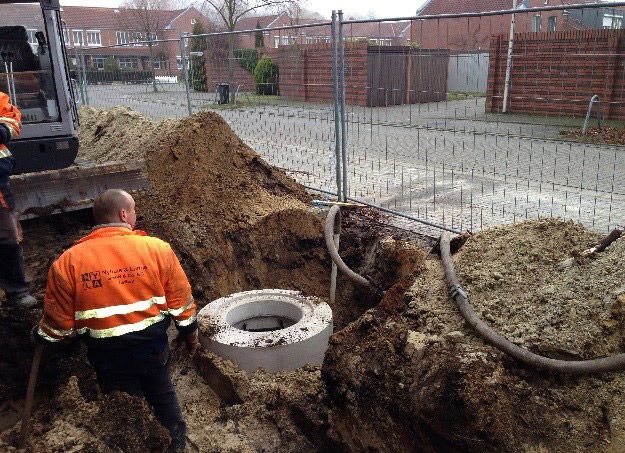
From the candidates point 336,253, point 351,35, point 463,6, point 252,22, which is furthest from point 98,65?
point 252,22

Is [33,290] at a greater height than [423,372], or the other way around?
[423,372]

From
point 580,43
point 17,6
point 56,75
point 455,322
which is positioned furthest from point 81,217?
point 580,43

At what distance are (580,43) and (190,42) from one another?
6627mm

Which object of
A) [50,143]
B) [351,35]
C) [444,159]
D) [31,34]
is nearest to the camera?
[50,143]

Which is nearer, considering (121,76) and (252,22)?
(121,76)

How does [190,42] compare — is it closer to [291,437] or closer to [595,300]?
[291,437]

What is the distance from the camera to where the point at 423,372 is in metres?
2.82

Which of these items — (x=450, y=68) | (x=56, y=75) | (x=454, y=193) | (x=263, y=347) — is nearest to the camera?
(x=263, y=347)

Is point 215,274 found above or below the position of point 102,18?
below

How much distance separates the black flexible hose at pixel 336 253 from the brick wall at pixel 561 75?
2.35m

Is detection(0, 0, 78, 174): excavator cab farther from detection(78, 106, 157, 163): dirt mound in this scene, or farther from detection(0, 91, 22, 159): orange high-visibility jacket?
detection(0, 91, 22, 159): orange high-visibility jacket

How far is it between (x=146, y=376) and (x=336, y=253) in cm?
233

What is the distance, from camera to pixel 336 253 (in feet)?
16.8

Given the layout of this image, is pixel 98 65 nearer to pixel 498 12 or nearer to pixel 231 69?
pixel 231 69
